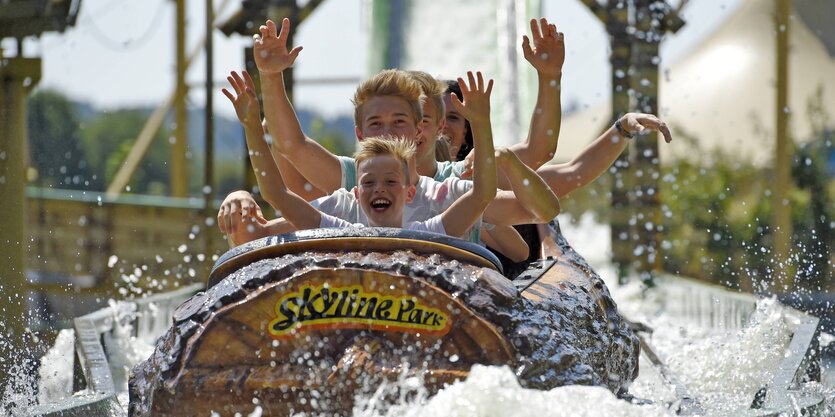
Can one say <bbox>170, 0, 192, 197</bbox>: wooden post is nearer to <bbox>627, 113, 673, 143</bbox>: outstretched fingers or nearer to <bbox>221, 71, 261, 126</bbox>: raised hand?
<bbox>627, 113, 673, 143</bbox>: outstretched fingers

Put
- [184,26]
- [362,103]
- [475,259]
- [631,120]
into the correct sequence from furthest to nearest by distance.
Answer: [184,26], [631,120], [362,103], [475,259]

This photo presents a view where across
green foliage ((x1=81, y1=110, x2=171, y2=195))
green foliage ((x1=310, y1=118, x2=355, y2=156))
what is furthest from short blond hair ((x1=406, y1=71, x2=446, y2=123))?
green foliage ((x1=81, y1=110, x2=171, y2=195))

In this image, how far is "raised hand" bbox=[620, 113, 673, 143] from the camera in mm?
2826

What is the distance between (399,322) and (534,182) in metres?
0.54

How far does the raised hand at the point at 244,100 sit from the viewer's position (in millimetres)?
2381

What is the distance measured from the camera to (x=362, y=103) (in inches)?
106

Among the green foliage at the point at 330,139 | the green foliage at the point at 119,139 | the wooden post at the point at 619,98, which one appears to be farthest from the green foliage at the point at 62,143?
the wooden post at the point at 619,98

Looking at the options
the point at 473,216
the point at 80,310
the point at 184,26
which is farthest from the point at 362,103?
the point at 184,26

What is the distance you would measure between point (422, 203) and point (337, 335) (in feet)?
2.13

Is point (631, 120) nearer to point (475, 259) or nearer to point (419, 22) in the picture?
point (475, 259)

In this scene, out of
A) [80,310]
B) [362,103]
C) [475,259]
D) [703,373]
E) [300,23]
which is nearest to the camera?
[475,259]

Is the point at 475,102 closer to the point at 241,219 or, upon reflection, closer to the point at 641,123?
the point at 241,219

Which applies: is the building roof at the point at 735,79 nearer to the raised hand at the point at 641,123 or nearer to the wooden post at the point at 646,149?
the wooden post at the point at 646,149

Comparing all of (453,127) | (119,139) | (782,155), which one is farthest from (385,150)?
(119,139)
